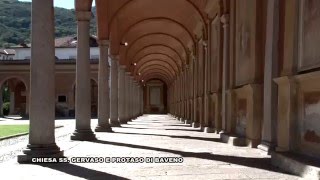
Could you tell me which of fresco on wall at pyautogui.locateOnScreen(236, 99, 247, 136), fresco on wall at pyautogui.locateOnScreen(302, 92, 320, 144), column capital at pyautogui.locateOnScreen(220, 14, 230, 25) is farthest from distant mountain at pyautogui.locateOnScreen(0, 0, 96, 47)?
fresco on wall at pyautogui.locateOnScreen(302, 92, 320, 144)

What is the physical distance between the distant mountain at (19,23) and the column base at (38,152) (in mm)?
116653

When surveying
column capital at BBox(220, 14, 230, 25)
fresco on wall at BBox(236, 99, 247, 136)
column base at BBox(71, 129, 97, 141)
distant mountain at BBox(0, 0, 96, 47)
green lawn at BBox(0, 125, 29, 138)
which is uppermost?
distant mountain at BBox(0, 0, 96, 47)

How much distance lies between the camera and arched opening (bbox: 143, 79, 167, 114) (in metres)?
76.0

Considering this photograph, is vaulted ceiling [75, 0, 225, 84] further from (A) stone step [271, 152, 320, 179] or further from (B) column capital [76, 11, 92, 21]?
(A) stone step [271, 152, 320, 179]

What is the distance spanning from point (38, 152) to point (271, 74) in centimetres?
497

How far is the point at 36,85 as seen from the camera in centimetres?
922

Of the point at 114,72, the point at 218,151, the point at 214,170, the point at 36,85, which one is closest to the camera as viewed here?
the point at 214,170

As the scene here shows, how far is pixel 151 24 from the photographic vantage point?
30.6 meters

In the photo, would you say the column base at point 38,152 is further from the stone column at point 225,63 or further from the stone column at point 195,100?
the stone column at point 195,100

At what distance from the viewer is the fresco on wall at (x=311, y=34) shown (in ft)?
24.5

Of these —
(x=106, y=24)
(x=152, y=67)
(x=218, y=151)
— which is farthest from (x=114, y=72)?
(x=152, y=67)

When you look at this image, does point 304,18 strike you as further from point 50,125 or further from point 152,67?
point 152,67

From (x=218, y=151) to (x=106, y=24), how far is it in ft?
39.5

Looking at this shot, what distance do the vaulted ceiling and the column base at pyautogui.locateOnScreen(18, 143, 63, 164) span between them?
701 centimetres
